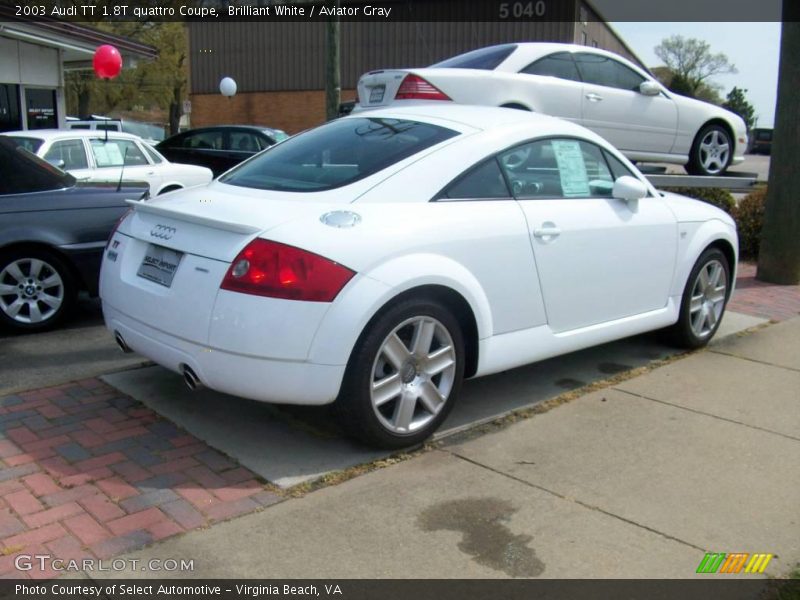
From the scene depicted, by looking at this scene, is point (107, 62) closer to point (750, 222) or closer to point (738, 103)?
point (750, 222)

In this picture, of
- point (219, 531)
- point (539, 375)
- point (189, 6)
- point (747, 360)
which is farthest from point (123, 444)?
point (189, 6)

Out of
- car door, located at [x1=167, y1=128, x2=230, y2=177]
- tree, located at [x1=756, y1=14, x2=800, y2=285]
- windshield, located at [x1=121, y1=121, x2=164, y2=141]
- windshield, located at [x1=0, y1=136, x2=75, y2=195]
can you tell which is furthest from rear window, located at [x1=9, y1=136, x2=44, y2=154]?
windshield, located at [x1=121, y1=121, x2=164, y2=141]

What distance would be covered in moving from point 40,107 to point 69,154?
574cm

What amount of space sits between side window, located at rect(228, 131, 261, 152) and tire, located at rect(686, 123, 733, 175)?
8.29 meters

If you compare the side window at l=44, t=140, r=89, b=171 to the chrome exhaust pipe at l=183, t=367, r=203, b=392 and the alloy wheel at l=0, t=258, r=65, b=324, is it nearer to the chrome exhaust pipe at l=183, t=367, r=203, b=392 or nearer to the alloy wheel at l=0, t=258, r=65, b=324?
the alloy wheel at l=0, t=258, r=65, b=324

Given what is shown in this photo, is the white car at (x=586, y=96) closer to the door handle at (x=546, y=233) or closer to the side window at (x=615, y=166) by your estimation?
the side window at (x=615, y=166)

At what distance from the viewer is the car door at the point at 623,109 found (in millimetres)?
8094

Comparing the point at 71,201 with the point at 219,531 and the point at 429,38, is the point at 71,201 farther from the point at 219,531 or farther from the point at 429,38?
the point at 429,38

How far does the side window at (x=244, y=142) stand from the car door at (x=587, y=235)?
10.6 m

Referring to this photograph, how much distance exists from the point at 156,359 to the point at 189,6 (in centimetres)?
2645

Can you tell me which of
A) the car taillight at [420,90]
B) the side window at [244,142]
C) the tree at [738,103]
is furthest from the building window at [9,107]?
the tree at [738,103]

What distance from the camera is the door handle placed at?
4.50 metres

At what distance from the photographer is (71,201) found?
19.8ft

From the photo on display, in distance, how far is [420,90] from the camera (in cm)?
707
